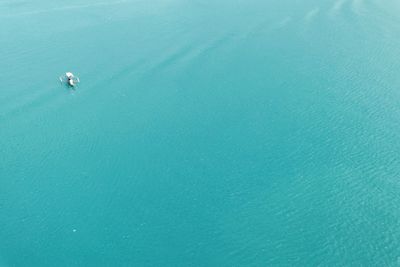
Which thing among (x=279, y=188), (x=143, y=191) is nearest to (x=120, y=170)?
(x=143, y=191)

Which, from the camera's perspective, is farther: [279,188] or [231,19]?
[231,19]

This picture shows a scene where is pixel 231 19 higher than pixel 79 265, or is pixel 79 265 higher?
pixel 231 19

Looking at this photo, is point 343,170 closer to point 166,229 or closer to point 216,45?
point 166,229

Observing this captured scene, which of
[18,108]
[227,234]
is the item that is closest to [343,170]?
[227,234]

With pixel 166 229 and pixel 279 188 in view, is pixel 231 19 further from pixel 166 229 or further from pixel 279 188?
pixel 166 229

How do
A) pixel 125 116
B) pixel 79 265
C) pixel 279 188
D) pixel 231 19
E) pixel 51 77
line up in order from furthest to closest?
pixel 231 19
pixel 51 77
pixel 125 116
pixel 279 188
pixel 79 265

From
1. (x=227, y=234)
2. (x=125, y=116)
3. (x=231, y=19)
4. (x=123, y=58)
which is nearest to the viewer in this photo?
(x=227, y=234)
